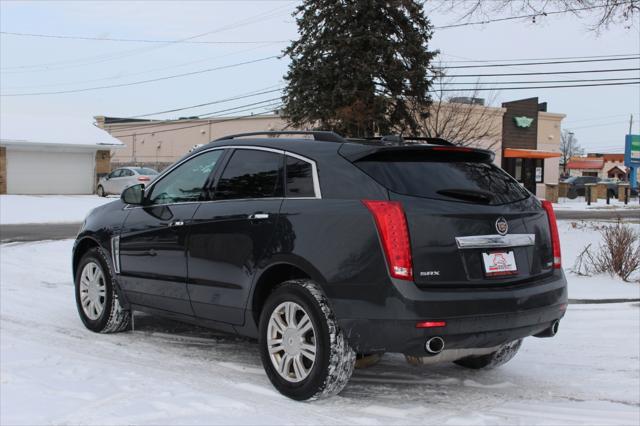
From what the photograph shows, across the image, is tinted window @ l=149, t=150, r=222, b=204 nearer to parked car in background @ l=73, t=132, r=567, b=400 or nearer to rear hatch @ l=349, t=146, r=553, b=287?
parked car in background @ l=73, t=132, r=567, b=400

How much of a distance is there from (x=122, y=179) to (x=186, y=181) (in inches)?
1147

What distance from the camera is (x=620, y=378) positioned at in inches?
211

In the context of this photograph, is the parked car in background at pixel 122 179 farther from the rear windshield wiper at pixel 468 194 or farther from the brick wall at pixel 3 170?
the rear windshield wiper at pixel 468 194

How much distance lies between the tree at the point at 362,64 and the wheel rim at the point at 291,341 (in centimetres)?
1669

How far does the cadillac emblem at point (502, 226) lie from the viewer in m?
4.41

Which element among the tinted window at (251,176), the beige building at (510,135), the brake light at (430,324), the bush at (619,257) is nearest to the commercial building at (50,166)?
the beige building at (510,135)

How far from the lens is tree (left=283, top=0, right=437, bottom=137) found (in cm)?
2153

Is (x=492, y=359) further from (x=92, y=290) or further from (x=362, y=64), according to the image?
(x=362, y=64)

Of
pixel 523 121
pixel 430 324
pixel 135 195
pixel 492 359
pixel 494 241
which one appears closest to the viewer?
pixel 430 324

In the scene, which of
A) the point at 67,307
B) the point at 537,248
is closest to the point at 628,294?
the point at 537,248

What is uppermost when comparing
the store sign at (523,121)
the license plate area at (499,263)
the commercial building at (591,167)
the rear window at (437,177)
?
the store sign at (523,121)

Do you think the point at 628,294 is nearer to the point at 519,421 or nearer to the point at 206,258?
the point at 519,421

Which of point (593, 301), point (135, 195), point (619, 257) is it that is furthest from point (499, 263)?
point (619, 257)

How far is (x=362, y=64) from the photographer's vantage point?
70.5ft
